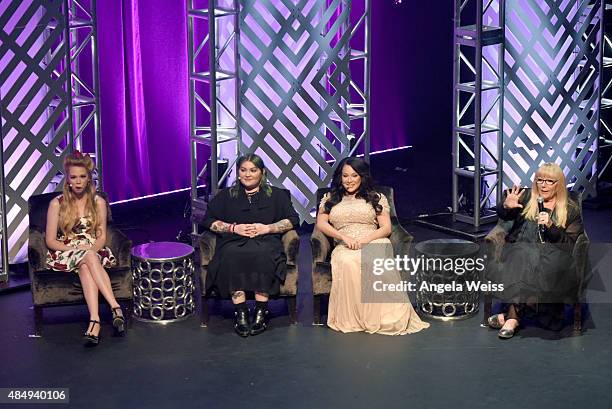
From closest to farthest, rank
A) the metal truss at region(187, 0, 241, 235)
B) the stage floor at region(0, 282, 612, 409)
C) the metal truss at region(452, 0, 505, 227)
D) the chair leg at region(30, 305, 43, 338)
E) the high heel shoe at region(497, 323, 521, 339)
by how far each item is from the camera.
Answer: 1. the stage floor at region(0, 282, 612, 409)
2. the high heel shoe at region(497, 323, 521, 339)
3. the chair leg at region(30, 305, 43, 338)
4. the metal truss at region(187, 0, 241, 235)
5. the metal truss at region(452, 0, 505, 227)

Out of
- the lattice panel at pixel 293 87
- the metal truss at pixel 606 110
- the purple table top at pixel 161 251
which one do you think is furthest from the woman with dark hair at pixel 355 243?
the metal truss at pixel 606 110

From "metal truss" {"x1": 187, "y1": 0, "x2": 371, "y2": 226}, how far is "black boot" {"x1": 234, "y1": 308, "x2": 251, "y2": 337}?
169 cm

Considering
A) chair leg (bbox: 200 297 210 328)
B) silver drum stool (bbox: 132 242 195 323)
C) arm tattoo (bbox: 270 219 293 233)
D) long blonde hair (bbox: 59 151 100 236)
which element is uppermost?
long blonde hair (bbox: 59 151 100 236)

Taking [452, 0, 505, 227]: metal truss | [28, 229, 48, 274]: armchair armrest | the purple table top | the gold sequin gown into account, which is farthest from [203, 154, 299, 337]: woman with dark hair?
[452, 0, 505, 227]: metal truss

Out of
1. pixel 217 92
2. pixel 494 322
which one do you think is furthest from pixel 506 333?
pixel 217 92

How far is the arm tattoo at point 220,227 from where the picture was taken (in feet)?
23.3

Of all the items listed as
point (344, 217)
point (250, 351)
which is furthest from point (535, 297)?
point (250, 351)

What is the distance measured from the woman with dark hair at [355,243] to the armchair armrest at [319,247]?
44 millimetres

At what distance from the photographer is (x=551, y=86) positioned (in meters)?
9.59

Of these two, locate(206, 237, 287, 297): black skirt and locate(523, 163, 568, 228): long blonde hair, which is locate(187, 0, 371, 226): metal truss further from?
locate(523, 163, 568, 228): long blonde hair

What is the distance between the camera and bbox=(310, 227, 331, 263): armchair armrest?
23.4 ft

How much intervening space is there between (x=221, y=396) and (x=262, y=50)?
3.31 m

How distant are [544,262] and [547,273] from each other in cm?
7

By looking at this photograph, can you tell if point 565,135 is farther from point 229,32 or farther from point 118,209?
point 118,209
